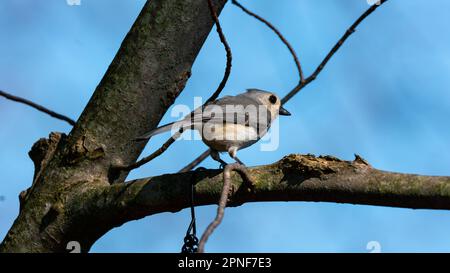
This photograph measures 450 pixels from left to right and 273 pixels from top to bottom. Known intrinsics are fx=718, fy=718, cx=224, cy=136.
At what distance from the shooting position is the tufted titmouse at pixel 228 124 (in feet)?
10.6

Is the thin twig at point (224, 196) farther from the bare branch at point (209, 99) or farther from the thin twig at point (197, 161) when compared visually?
the thin twig at point (197, 161)

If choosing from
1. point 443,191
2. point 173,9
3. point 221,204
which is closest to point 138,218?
point 221,204

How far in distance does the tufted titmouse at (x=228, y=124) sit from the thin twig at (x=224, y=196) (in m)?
0.65

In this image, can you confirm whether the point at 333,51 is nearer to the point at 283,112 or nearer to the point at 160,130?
the point at 160,130

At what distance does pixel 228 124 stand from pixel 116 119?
2.02ft

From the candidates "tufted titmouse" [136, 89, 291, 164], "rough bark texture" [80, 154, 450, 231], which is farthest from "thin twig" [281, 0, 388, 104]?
"rough bark texture" [80, 154, 450, 231]

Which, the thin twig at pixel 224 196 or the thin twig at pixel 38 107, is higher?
the thin twig at pixel 38 107

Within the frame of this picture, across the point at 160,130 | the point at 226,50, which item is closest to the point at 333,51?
the point at 226,50

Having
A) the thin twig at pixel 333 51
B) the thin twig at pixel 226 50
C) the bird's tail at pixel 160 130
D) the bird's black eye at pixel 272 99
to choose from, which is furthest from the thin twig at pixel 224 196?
the bird's black eye at pixel 272 99

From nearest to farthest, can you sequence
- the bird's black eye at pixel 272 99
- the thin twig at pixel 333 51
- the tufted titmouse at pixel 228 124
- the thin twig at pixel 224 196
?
the thin twig at pixel 224 196
the thin twig at pixel 333 51
the tufted titmouse at pixel 228 124
the bird's black eye at pixel 272 99

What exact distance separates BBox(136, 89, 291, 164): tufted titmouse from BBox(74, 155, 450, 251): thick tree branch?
1.50 ft

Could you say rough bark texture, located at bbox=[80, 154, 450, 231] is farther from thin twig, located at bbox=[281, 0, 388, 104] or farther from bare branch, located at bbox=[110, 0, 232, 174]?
thin twig, located at bbox=[281, 0, 388, 104]

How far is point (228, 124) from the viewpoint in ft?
10.8
